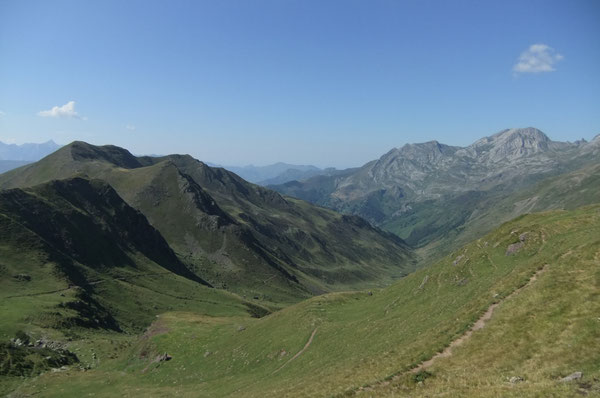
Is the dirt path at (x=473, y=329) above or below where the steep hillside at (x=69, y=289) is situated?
above

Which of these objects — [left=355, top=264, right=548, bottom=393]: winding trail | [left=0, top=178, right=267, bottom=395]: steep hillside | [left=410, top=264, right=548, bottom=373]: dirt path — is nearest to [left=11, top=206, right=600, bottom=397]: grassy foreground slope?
[left=355, top=264, right=548, bottom=393]: winding trail

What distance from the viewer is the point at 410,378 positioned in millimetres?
25297

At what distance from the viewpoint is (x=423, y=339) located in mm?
33281

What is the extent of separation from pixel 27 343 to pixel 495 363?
3623 inches

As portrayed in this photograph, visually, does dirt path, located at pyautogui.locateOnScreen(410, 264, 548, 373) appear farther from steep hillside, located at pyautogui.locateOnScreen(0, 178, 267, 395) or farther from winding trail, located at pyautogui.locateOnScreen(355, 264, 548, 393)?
steep hillside, located at pyautogui.locateOnScreen(0, 178, 267, 395)

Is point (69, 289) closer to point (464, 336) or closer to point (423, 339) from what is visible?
point (423, 339)

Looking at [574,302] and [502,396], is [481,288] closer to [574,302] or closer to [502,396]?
[574,302]

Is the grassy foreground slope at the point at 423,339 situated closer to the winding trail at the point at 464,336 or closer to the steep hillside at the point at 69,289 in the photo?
the winding trail at the point at 464,336

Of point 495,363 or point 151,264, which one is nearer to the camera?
point 495,363

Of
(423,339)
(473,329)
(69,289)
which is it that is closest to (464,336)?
(473,329)

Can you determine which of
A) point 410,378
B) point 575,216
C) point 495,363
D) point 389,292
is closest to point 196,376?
point 389,292

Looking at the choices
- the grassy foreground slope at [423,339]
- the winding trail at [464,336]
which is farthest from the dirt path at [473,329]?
the grassy foreground slope at [423,339]

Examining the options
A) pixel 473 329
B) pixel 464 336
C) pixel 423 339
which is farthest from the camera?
pixel 423 339

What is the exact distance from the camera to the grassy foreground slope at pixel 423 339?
23.1 meters
